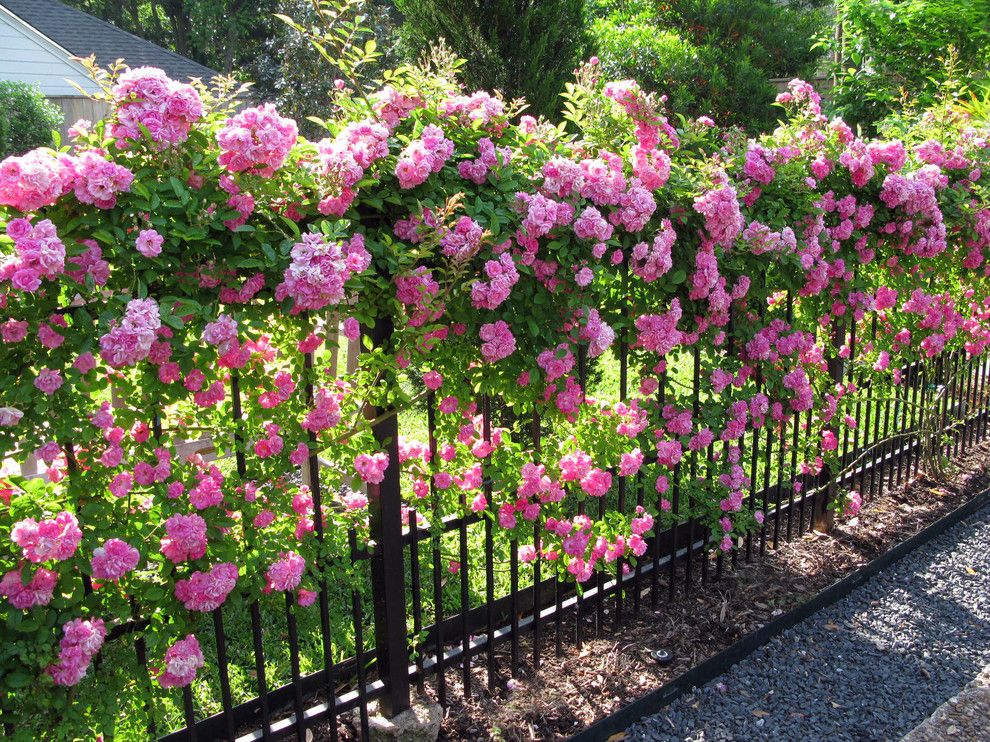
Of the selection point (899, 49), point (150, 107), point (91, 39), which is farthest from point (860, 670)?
point (91, 39)

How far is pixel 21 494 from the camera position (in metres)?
1.85

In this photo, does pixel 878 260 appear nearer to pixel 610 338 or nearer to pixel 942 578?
pixel 942 578

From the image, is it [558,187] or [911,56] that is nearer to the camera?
[558,187]

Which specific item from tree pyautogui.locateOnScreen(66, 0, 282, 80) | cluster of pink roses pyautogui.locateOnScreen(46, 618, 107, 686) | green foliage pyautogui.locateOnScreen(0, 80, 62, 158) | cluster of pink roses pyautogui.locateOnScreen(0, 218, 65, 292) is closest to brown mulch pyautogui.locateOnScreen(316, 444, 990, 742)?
cluster of pink roses pyautogui.locateOnScreen(46, 618, 107, 686)

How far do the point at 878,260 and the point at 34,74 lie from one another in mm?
14926

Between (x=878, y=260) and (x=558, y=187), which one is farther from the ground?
(x=558, y=187)

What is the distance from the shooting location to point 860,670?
304 cm

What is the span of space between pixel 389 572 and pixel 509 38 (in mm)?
4901

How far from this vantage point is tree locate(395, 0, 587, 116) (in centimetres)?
613

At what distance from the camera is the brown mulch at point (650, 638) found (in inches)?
106

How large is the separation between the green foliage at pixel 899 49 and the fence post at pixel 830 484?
15.5ft

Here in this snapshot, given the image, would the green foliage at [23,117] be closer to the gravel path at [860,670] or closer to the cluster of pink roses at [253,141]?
the cluster of pink roses at [253,141]

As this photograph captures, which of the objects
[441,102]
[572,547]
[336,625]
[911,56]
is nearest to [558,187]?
[441,102]

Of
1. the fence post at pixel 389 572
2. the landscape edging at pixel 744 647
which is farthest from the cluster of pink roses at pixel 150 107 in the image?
the landscape edging at pixel 744 647
